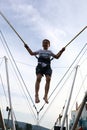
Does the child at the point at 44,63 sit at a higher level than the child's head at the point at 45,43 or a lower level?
lower

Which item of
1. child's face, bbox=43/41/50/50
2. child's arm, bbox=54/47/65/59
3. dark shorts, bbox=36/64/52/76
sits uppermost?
child's face, bbox=43/41/50/50

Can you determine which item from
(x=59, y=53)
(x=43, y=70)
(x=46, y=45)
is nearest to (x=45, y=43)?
(x=46, y=45)

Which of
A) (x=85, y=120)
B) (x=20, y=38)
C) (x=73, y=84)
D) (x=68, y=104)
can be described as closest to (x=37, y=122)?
(x=68, y=104)

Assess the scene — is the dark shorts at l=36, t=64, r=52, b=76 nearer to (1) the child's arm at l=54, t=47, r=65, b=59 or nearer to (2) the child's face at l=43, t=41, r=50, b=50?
(1) the child's arm at l=54, t=47, r=65, b=59

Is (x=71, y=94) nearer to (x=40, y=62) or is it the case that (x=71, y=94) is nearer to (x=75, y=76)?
(x=75, y=76)

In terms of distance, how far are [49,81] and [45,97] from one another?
0.67 meters

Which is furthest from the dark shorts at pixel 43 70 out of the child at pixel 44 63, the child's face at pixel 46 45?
the child's face at pixel 46 45

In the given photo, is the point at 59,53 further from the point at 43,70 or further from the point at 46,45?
the point at 43,70

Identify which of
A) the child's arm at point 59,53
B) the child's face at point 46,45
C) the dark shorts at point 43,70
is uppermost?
the child's face at point 46,45

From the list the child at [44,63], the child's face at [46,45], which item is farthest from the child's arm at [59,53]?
the child's face at [46,45]

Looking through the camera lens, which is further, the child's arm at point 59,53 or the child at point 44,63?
the child's arm at point 59,53

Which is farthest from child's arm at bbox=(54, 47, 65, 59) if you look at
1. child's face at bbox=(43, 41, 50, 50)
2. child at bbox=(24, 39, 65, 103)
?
child's face at bbox=(43, 41, 50, 50)

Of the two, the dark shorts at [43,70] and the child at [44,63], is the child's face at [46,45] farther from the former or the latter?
the dark shorts at [43,70]

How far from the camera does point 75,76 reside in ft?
48.3
